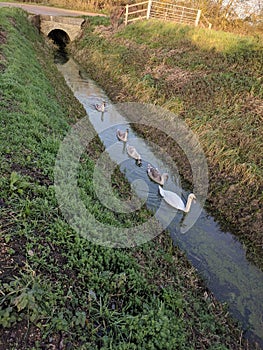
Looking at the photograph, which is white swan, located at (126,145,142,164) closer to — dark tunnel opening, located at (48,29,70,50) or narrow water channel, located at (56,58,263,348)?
narrow water channel, located at (56,58,263,348)

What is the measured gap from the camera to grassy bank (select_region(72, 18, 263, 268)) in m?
8.13

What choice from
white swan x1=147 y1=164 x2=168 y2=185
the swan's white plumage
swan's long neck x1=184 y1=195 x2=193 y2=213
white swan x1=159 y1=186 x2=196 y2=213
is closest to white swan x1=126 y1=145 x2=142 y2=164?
the swan's white plumage

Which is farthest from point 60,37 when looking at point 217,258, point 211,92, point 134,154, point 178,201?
point 217,258

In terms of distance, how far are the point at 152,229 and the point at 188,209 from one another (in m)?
1.72

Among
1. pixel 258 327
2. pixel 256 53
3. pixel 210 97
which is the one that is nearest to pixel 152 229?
pixel 258 327

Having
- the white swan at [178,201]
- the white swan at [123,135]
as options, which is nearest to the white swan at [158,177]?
the white swan at [178,201]

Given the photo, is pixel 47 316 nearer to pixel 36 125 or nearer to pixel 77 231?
pixel 77 231

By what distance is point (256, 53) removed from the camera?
1307 centimetres

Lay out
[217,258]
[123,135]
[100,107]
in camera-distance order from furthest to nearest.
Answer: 1. [100,107]
2. [123,135]
3. [217,258]

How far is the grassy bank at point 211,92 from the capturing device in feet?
26.7

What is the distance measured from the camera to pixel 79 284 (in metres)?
3.99

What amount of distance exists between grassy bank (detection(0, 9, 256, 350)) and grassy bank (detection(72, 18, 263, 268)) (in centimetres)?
269

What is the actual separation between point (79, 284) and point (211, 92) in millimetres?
10252

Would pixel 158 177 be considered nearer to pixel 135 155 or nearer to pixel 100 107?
pixel 135 155
